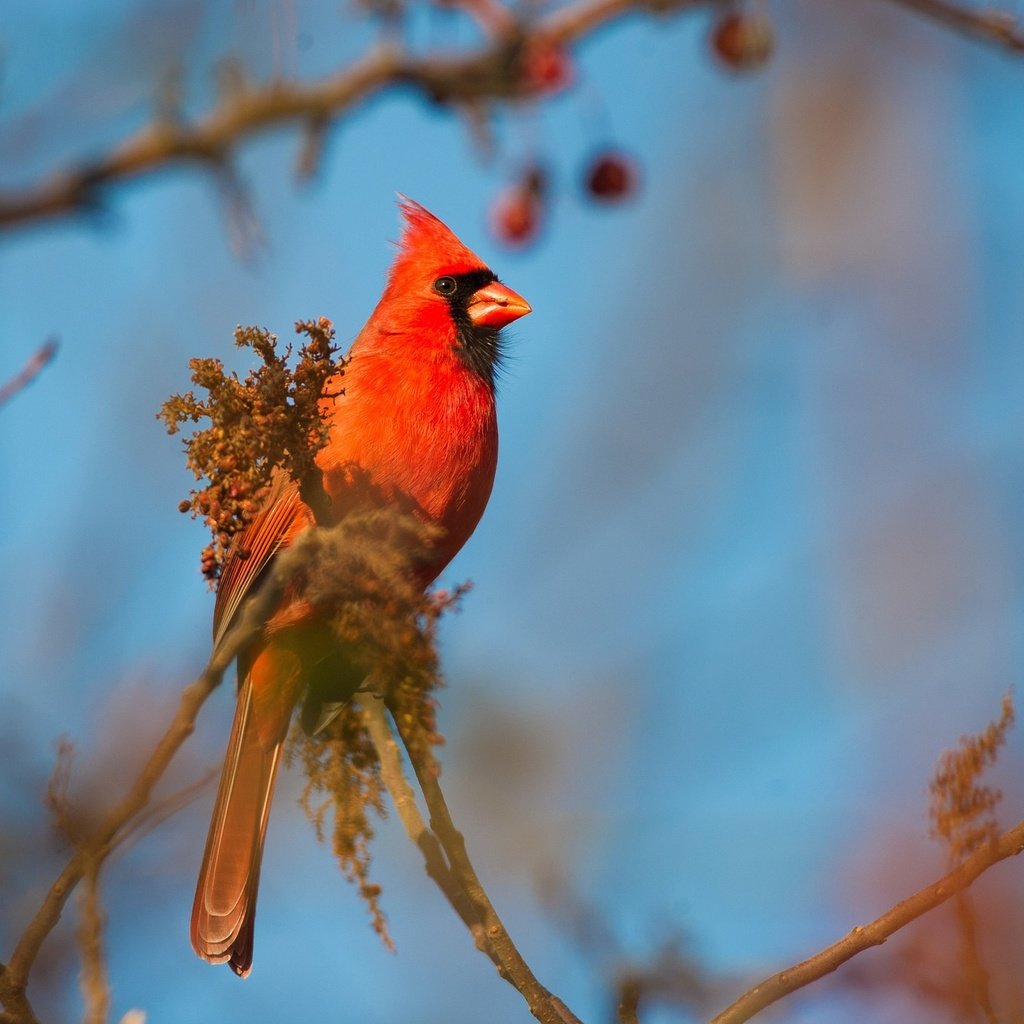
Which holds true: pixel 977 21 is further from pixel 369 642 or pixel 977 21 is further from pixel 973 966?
pixel 369 642

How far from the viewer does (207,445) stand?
2.68 metres

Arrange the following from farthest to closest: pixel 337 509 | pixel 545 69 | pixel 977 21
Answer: pixel 337 509
pixel 545 69
pixel 977 21

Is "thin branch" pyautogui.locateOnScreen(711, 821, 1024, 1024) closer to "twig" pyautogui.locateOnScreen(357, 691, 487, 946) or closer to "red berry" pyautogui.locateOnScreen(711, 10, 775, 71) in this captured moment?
"twig" pyautogui.locateOnScreen(357, 691, 487, 946)

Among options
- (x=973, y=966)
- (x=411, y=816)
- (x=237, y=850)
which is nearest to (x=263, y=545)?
(x=237, y=850)

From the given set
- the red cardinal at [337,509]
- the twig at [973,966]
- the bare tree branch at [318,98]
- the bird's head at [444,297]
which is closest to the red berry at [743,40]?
the bare tree branch at [318,98]

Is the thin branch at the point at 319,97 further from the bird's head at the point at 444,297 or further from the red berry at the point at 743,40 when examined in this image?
the bird's head at the point at 444,297

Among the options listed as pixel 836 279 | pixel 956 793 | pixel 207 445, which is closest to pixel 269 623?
pixel 207 445

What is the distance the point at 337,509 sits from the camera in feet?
11.5

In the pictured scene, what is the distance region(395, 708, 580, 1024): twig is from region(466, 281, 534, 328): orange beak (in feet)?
5.79

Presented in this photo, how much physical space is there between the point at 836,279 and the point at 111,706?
353 centimetres

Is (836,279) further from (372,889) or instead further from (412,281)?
(372,889)

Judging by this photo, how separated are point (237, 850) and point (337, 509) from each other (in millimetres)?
935

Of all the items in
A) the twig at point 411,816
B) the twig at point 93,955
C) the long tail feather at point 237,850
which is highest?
the long tail feather at point 237,850

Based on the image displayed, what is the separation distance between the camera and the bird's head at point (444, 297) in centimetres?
414
